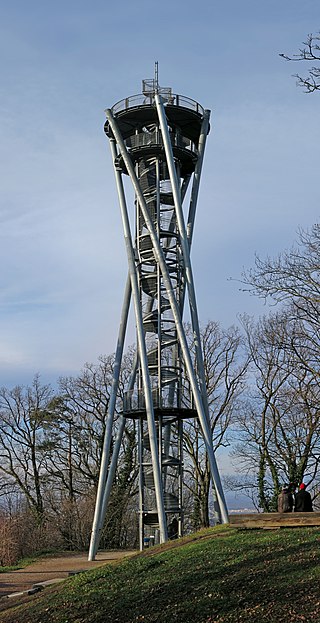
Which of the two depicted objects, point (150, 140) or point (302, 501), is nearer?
point (302, 501)

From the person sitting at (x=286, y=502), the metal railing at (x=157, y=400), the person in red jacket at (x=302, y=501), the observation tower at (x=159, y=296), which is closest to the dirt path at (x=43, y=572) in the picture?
the observation tower at (x=159, y=296)

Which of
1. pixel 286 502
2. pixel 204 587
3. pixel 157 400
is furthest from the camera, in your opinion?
pixel 157 400

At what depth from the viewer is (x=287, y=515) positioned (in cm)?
1230

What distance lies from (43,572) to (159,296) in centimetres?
810

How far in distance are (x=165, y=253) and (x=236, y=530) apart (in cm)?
970

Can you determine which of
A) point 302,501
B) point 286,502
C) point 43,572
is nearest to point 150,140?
point 286,502

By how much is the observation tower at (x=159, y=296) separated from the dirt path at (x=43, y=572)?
0.97 meters

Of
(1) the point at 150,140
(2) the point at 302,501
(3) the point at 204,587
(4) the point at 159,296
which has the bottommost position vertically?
(3) the point at 204,587

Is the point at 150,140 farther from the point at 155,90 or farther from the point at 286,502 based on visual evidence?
the point at 286,502

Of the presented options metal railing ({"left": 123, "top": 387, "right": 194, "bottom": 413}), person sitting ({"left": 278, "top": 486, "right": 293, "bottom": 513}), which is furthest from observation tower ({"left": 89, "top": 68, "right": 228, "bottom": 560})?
person sitting ({"left": 278, "top": 486, "right": 293, "bottom": 513})

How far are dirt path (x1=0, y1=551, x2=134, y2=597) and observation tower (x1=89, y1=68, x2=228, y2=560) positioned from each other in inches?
38.3

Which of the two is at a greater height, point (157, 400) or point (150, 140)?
point (150, 140)

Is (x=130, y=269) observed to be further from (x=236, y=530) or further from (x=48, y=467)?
(x=48, y=467)

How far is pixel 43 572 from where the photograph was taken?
18.3 metres
